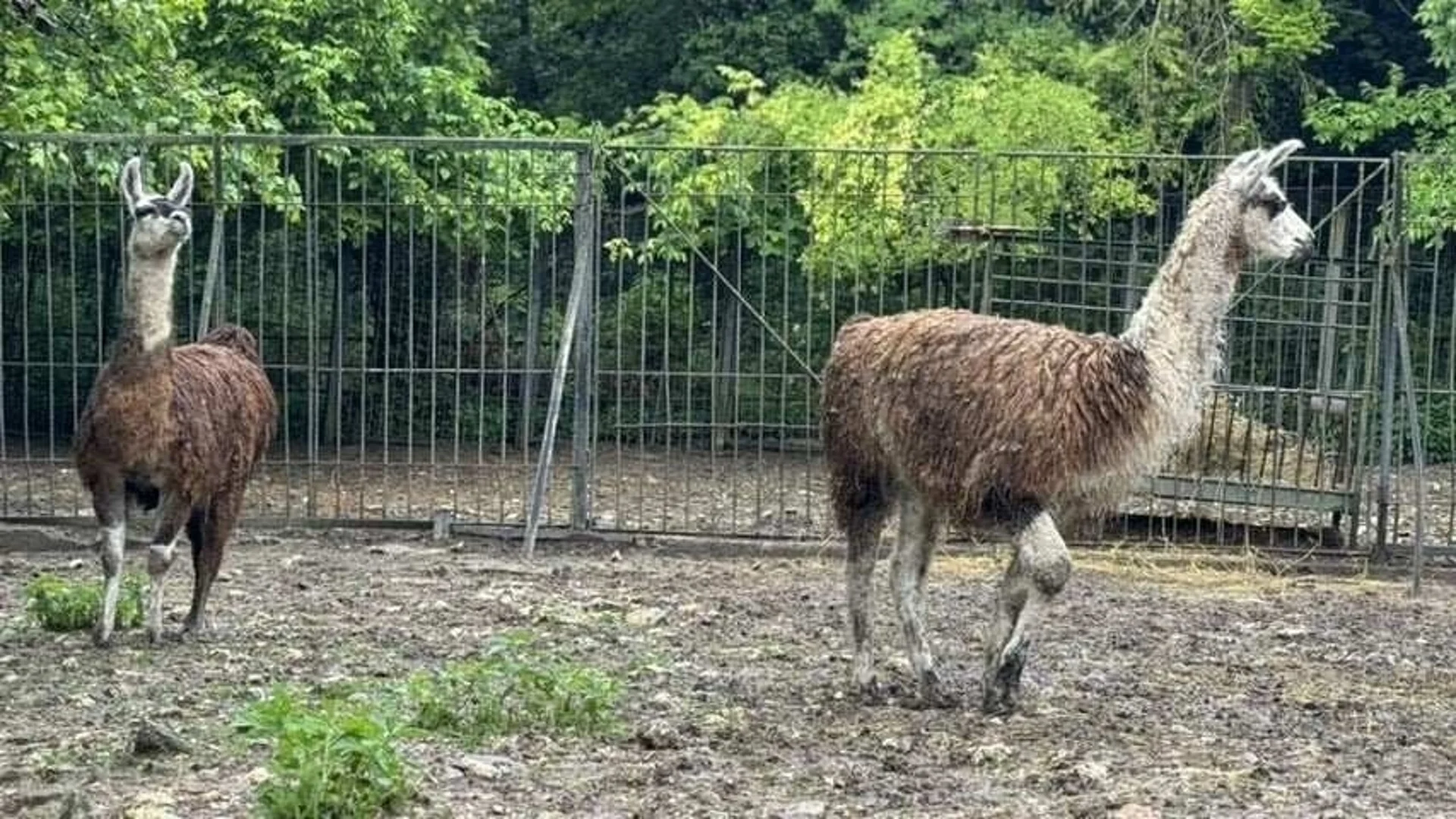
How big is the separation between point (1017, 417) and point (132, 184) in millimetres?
4045

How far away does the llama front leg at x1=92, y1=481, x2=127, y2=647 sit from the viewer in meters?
8.72

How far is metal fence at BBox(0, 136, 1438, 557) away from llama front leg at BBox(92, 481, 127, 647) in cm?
382

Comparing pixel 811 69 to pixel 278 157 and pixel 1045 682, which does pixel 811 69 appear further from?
pixel 1045 682

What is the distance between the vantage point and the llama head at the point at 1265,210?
26.0ft

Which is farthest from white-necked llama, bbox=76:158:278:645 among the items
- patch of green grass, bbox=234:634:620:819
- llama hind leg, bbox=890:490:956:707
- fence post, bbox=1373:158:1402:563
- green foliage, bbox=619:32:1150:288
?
fence post, bbox=1373:158:1402:563

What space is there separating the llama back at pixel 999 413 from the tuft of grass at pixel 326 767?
2.68 meters

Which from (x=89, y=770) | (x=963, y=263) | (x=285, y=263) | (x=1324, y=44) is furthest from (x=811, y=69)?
(x=89, y=770)

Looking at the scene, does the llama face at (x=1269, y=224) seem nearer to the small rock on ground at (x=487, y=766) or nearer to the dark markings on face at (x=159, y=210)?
the small rock on ground at (x=487, y=766)

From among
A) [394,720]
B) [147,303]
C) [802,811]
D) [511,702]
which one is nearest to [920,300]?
[147,303]

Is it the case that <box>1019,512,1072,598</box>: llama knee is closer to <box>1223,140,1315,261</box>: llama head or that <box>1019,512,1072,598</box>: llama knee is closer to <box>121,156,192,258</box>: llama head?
<box>1223,140,1315,261</box>: llama head

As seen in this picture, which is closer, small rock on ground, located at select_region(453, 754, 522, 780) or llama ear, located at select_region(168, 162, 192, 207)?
small rock on ground, located at select_region(453, 754, 522, 780)

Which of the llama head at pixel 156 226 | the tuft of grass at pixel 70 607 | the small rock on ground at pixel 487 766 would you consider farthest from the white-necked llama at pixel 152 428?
the small rock on ground at pixel 487 766

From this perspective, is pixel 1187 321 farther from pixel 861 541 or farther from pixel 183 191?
pixel 183 191

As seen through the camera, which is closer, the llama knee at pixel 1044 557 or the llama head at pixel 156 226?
the llama knee at pixel 1044 557
